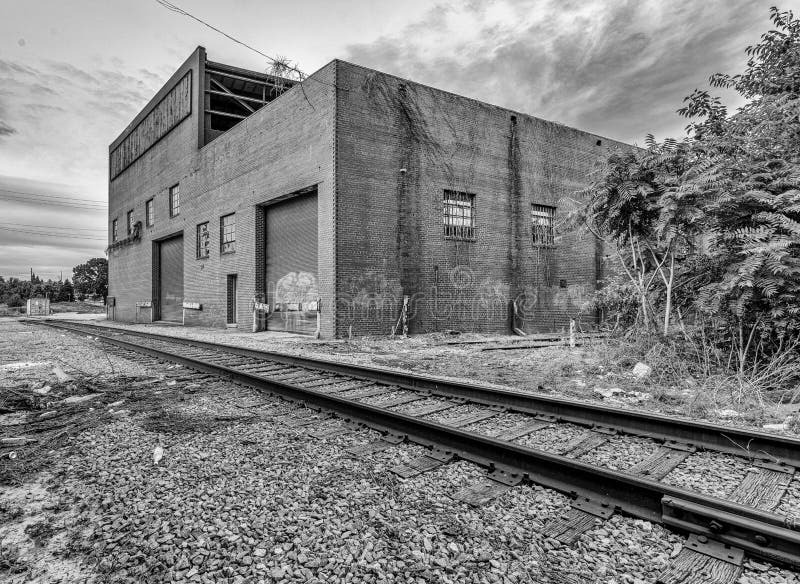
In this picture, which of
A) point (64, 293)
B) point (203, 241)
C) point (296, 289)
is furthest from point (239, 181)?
A: point (64, 293)

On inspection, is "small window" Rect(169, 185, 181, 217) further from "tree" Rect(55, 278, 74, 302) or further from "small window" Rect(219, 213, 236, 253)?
"tree" Rect(55, 278, 74, 302)

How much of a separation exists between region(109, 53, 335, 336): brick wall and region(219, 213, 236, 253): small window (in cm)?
27

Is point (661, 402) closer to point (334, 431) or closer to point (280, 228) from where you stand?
point (334, 431)

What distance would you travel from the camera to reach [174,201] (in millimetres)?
26453

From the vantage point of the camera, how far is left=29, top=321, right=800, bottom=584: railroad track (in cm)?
231

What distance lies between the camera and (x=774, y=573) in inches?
84.7

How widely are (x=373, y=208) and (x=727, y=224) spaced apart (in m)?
10.5

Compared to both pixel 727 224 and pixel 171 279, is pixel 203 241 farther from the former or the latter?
pixel 727 224

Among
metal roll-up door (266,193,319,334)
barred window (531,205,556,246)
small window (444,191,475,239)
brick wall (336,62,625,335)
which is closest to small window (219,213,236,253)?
metal roll-up door (266,193,319,334)

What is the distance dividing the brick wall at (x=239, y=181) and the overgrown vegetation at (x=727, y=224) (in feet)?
29.9

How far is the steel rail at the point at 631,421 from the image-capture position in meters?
3.66

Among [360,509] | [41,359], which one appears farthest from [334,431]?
[41,359]

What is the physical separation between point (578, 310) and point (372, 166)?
449 inches

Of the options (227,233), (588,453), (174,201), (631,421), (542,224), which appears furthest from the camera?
(174,201)
